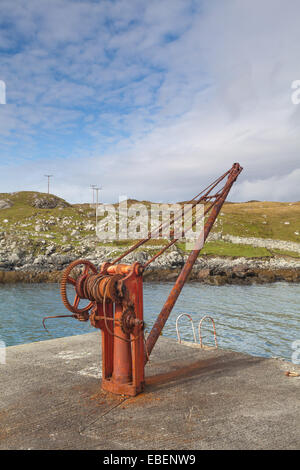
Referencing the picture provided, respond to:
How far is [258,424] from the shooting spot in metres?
6.07

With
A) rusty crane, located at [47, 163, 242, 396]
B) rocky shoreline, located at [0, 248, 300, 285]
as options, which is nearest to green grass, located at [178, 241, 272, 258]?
rocky shoreline, located at [0, 248, 300, 285]

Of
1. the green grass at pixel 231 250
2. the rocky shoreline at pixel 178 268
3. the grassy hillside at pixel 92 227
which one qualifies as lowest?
the rocky shoreline at pixel 178 268

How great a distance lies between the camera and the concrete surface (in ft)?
18.3

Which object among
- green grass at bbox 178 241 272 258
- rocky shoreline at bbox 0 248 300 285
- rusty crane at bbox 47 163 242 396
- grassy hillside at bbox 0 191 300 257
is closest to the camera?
rusty crane at bbox 47 163 242 396

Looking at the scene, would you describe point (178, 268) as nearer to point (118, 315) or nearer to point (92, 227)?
point (92, 227)

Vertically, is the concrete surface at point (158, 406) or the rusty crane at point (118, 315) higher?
the rusty crane at point (118, 315)

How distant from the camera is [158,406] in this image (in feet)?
22.2

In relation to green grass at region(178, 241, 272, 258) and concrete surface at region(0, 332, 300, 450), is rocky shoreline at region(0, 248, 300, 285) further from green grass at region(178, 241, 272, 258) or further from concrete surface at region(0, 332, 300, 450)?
concrete surface at region(0, 332, 300, 450)

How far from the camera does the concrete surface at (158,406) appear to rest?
558 centimetres

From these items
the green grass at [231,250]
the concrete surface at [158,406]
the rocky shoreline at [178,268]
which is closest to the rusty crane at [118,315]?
the concrete surface at [158,406]

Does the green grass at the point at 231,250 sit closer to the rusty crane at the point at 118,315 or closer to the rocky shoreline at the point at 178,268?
the rocky shoreline at the point at 178,268

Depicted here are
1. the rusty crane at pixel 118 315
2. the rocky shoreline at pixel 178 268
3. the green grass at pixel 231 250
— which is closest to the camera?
the rusty crane at pixel 118 315

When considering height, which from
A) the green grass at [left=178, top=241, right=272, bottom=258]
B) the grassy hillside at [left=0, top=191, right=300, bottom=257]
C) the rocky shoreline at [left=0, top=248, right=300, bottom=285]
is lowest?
the rocky shoreline at [left=0, top=248, right=300, bottom=285]
